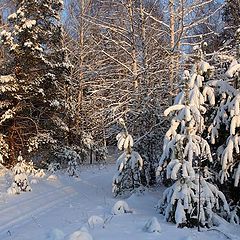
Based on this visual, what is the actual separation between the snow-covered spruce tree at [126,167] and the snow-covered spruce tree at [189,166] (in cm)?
209

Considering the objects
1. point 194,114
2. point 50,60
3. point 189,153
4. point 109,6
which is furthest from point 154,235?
point 50,60

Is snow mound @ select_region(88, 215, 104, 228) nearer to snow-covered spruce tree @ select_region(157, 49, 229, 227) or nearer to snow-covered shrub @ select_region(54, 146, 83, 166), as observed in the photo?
snow-covered spruce tree @ select_region(157, 49, 229, 227)

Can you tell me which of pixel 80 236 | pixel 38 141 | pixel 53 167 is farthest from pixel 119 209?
pixel 53 167

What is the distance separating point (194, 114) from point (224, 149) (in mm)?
1178

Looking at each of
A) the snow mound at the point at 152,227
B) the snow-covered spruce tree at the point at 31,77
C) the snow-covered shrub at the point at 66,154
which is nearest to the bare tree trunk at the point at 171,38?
the snow mound at the point at 152,227

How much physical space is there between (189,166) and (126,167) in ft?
10.8

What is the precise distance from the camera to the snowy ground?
6.92 metres

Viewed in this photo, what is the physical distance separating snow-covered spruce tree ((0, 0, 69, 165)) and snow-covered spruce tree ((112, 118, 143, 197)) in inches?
299

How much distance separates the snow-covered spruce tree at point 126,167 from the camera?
34.8ft

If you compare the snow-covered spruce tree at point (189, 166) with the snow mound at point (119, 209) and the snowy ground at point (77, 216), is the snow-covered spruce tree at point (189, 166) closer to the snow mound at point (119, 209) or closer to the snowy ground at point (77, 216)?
the snowy ground at point (77, 216)

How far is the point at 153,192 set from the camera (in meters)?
11.5

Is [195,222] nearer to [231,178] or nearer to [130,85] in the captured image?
[231,178]

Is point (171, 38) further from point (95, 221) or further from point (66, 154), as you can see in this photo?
point (66, 154)

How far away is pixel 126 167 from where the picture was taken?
35.5ft
